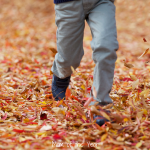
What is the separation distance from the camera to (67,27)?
1.89m

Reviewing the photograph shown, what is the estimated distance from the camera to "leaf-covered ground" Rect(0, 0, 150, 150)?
1.64m

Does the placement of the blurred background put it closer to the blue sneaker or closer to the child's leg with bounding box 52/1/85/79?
the blue sneaker

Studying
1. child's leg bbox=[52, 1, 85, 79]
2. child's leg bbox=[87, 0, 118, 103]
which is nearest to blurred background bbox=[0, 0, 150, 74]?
child's leg bbox=[52, 1, 85, 79]

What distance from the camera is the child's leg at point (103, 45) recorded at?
1.70m

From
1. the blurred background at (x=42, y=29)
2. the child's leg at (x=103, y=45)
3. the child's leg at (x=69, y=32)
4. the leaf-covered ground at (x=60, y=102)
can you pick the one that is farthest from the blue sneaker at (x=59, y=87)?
the blurred background at (x=42, y=29)

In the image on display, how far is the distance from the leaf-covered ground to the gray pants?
219mm

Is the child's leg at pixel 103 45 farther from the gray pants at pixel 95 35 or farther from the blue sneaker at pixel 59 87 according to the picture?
the blue sneaker at pixel 59 87

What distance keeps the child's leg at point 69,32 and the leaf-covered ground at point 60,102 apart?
0.65ft

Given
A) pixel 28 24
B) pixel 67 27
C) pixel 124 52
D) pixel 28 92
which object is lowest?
pixel 28 92

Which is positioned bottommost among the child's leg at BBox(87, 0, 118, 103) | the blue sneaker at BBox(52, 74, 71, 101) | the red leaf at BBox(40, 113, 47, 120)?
the red leaf at BBox(40, 113, 47, 120)

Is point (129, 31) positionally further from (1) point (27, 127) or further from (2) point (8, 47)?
(1) point (27, 127)

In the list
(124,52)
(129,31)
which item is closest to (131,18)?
(129,31)

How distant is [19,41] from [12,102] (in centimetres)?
289

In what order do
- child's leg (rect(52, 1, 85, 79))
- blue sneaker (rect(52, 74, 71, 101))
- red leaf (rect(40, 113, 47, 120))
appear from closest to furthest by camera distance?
child's leg (rect(52, 1, 85, 79))
red leaf (rect(40, 113, 47, 120))
blue sneaker (rect(52, 74, 71, 101))
